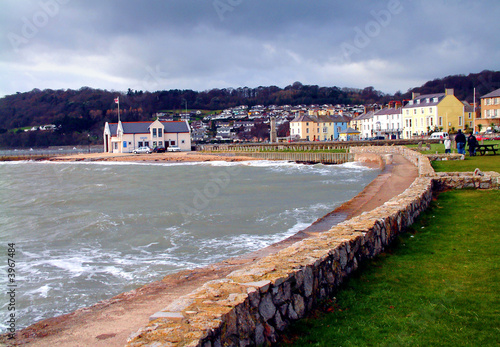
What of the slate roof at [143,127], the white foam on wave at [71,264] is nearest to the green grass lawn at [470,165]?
the white foam on wave at [71,264]

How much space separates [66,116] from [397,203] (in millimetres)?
138573

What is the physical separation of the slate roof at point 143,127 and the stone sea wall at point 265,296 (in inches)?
2891

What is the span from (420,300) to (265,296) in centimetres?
220

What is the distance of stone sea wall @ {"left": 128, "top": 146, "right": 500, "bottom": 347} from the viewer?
3514mm

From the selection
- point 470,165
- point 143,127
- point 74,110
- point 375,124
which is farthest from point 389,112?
point 74,110

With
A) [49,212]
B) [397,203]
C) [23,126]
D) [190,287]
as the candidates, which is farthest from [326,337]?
[23,126]

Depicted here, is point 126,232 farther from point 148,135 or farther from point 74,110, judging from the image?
point 74,110

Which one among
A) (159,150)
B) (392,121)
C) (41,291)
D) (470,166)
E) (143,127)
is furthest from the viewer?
(392,121)

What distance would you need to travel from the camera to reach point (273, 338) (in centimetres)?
427

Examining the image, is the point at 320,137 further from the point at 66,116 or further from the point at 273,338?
the point at 273,338

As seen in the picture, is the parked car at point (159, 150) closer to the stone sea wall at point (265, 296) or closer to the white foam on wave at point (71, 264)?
the white foam on wave at point (71, 264)

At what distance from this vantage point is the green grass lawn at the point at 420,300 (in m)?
4.33

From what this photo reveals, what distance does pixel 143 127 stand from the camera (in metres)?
77.5

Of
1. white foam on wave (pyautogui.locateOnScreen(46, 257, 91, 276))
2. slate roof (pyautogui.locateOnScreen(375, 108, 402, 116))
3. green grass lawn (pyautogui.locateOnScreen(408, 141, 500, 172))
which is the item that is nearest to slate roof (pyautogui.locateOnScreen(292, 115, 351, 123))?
slate roof (pyautogui.locateOnScreen(375, 108, 402, 116))
